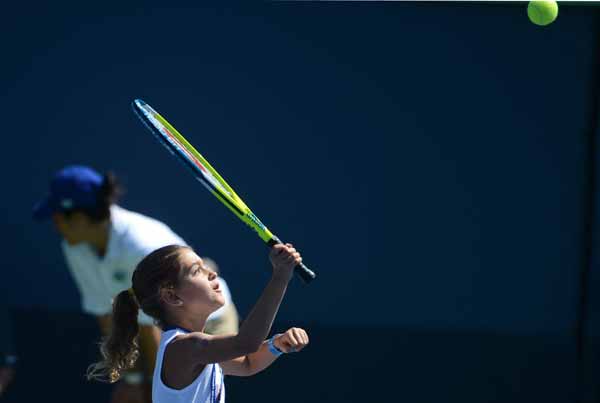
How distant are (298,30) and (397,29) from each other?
0.50 meters

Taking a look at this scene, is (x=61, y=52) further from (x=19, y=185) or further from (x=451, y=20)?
(x=451, y=20)

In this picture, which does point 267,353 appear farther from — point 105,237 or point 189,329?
point 105,237

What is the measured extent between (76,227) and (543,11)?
2.24 m

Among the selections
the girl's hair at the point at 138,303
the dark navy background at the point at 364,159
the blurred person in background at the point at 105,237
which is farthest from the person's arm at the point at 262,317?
the dark navy background at the point at 364,159

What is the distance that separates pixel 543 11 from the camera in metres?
4.77

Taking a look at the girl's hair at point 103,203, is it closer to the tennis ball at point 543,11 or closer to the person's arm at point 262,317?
the person's arm at point 262,317

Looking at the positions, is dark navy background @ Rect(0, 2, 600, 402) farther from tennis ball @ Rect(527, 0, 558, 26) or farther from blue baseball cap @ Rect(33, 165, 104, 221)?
blue baseball cap @ Rect(33, 165, 104, 221)

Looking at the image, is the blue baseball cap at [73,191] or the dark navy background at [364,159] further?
the dark navy background at [364,159]

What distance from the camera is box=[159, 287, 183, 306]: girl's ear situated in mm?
3080

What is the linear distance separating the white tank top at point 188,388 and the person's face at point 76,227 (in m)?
1.60

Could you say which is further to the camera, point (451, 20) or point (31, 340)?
point (31, 340)

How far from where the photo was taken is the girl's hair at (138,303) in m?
3.09

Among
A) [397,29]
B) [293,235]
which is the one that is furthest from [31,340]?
[397,29]

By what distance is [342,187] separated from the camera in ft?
18.3
